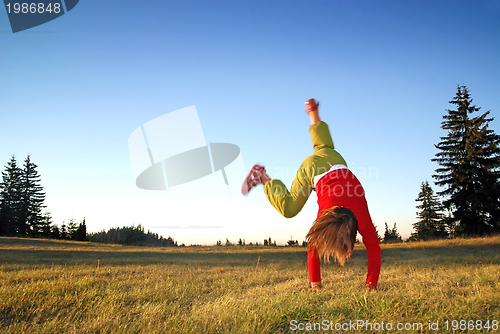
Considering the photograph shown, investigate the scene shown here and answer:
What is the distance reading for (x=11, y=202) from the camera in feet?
130

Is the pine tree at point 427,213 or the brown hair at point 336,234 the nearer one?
the brown hair at point 336,234

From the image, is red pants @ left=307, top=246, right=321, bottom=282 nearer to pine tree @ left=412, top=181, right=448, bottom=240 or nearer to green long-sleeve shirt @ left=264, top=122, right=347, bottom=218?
green long-sleeve shirt @ left=264, top=122, right=347, bottom=218

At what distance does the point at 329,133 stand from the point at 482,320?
8.30ft

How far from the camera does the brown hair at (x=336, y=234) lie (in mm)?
3057

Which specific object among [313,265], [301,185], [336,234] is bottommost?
[313,265]

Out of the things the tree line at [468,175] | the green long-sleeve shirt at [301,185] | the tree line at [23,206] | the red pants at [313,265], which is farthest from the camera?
the tree line at [23,206]

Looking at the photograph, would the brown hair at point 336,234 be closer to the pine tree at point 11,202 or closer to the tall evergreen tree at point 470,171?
the tall evergreen tree at point 470,171

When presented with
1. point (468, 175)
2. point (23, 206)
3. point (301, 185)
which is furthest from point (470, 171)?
point (23, 206)

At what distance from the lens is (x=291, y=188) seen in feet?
13.0

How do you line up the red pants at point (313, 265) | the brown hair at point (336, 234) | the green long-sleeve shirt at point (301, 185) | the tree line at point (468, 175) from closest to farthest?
the brown hair at point (336, 234) → the red pants at point (313, 265) → the green long-sleeve shirt at point (301, 185) → the tree line at point (468, 175)

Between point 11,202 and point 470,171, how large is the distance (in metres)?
50.4

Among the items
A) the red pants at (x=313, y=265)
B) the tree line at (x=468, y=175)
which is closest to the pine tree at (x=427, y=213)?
the tree line at (x=468, y=175)

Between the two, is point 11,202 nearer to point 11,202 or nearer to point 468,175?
point 11,202

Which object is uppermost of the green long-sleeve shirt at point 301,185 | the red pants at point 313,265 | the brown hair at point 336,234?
the green long-sleeve shirt at point 301,185
